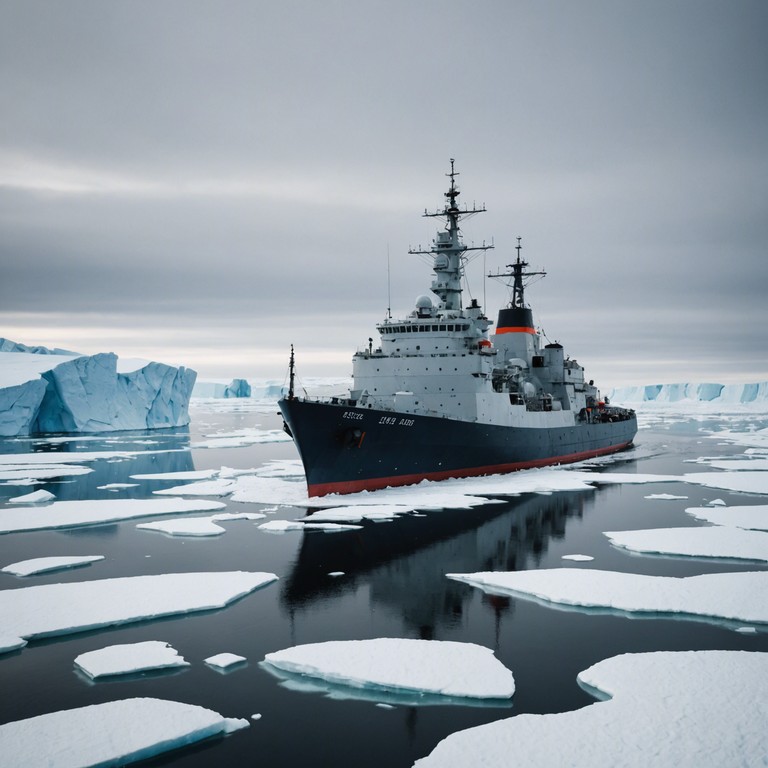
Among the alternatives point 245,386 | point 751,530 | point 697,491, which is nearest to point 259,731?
point 751,530

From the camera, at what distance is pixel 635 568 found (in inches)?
444

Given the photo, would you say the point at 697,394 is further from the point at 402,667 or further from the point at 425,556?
the point at 402,667

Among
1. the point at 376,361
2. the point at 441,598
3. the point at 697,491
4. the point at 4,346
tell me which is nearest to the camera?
the point at 441,598

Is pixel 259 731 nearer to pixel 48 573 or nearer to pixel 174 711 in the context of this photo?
pixel 174 711

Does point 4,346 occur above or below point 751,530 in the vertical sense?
above

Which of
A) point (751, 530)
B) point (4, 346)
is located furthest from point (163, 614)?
point (4, 346)

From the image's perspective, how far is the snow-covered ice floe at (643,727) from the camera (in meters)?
5.24

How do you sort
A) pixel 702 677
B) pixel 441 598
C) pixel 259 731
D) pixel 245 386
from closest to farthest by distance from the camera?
pixel 259 731
pixel 702 677
pixel 441 598
pixel 245 386

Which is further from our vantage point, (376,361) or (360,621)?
(376,361)

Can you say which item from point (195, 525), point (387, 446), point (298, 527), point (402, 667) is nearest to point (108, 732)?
point (402, 667)

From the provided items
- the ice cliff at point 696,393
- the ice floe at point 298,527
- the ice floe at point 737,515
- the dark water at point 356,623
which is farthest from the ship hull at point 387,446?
the ice cliff at point 696,393

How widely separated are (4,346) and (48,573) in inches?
2243

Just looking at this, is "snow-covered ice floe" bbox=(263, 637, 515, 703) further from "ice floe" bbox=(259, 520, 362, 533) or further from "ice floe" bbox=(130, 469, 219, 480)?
"ice floe" bbox=(130, 469, 219, 480)

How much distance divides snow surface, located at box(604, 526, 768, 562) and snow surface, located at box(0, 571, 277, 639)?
24.4 ft
